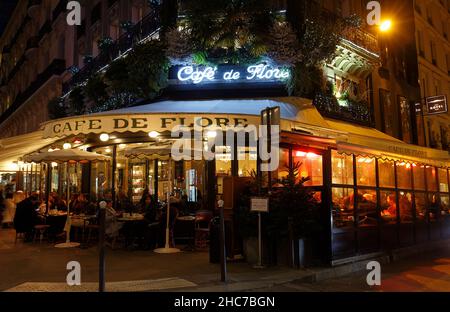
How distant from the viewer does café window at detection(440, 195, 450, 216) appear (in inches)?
579

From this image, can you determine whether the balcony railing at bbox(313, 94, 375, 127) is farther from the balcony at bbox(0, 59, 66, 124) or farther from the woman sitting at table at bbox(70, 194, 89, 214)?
the balcony at bbox(0, 59, 66, 124)

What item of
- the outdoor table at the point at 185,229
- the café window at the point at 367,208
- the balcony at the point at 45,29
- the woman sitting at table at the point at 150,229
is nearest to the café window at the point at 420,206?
the café window at the point at 367,208

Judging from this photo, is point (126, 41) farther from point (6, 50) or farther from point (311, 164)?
point (6, 50)

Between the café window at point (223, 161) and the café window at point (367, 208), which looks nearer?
the café window at point (367, 208)

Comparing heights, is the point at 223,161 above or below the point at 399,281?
above

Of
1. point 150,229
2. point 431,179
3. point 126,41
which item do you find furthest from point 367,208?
point 126,41

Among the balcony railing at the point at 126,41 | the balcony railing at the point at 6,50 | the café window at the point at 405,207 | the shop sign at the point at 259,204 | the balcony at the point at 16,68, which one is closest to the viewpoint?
the shop sign at the point at 259,204

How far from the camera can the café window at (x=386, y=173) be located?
37.9ft

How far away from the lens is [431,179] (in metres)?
14.3

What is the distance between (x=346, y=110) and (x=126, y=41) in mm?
8166

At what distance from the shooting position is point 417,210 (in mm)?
13148

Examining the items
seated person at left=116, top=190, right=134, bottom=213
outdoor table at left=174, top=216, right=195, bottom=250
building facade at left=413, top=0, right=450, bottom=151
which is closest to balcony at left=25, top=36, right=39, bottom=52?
seated person at left=116, top=190, right=134, bottom=213

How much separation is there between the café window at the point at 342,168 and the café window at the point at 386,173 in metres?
1.35
